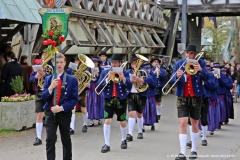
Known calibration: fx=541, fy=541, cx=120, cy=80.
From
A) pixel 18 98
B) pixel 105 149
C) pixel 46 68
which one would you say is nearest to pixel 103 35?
pixel 18 98

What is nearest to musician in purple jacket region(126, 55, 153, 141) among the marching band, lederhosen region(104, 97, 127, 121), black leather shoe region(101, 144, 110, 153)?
the marching band

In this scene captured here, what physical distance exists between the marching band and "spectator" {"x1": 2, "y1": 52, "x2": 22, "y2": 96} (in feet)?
5.60

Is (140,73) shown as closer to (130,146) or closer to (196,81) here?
(130,146)

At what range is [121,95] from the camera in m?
10.4

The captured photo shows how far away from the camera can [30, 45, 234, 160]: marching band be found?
30.9 feet

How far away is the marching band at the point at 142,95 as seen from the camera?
9.41 meters

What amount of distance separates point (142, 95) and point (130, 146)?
161cm

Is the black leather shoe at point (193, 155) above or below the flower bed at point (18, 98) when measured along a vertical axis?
below

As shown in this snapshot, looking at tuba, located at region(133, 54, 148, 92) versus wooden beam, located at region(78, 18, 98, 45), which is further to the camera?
wooden beam, located at region(78, 18, 98, 45)

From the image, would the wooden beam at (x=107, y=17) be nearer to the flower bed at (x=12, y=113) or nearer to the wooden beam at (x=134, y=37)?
the wooden beam at (x=134, y=37)

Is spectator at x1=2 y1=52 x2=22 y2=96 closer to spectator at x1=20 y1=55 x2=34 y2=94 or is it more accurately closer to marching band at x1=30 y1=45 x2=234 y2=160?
spectator at x1=20 y1=55 x2=34 y2=94

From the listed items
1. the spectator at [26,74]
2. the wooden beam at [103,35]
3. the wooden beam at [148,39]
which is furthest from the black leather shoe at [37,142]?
the wooden beam at [148,39]

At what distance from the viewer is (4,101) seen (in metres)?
12.5

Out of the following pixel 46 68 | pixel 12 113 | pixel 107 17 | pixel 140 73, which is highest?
pixel 107 17
